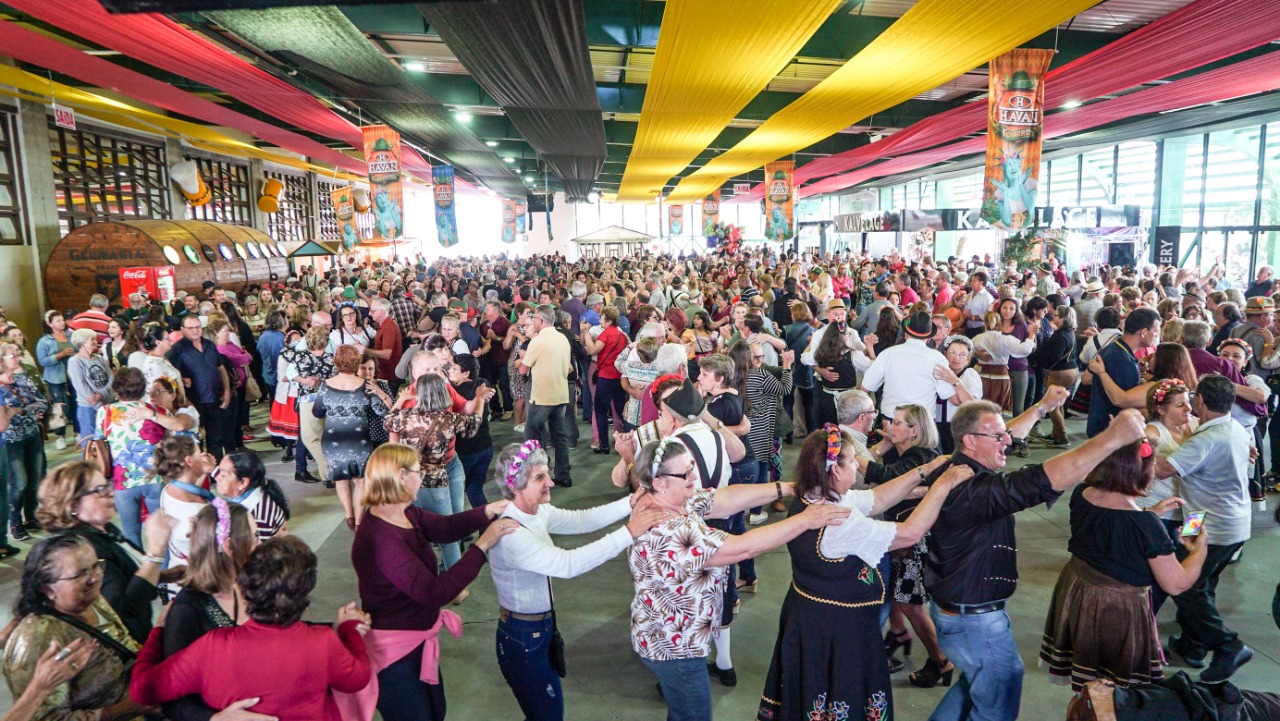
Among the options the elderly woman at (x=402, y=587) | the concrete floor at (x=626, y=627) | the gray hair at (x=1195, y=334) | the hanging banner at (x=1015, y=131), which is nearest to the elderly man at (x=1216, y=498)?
the concrete floor at (x=626, y=627)

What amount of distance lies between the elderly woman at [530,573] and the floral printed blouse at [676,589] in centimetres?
12

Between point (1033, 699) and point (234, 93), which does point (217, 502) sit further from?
point (234, 93)

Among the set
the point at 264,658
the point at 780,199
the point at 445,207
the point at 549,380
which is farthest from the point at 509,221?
the point at 264,658

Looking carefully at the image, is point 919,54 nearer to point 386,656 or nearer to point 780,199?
point 386,656

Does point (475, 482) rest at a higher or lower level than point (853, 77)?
lower

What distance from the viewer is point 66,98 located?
9766mm

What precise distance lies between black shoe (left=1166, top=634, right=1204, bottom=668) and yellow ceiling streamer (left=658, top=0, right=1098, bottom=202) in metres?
4.69

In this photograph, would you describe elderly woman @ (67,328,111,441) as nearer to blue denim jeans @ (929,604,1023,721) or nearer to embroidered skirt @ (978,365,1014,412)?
blue denim jeans @ (929,604,1023,721)

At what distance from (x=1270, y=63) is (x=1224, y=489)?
7144 mm

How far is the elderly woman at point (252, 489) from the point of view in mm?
3020

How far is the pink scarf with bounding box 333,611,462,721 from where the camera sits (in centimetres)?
218

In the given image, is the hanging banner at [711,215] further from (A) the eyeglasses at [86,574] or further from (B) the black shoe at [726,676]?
(A) the eyeglasses at [86,574]

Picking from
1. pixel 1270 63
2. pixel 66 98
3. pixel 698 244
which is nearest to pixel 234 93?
pixel 66 98

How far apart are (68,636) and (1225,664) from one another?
15.0 feet
